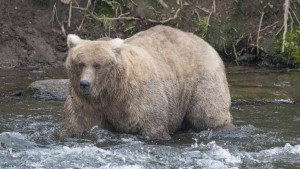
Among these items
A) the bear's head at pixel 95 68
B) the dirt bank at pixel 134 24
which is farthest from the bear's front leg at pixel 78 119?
the dirt bank at pixel 134 24

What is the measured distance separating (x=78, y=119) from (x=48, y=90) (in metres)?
3.36

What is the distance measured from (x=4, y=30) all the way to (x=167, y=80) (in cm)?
675

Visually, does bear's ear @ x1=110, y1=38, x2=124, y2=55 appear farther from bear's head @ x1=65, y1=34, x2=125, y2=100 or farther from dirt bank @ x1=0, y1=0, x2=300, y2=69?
dirt bank @ x1=0, y1=0, x2=300, y2=69

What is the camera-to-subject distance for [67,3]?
1584 cm

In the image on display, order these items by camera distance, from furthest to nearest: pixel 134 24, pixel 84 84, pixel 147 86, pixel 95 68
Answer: pixel 134 24 < pixel 147 86 < pixel 95 68 < pixel 84 84

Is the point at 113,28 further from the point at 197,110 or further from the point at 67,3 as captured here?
the point at 197,110

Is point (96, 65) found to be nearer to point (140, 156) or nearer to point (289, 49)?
point (140, 156)

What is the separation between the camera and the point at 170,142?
928 cm

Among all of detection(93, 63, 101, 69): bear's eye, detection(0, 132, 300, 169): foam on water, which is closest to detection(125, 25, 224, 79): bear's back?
detection(93, 63, 101, 69): bear's eye

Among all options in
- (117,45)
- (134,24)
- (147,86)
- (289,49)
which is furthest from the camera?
(134,24)

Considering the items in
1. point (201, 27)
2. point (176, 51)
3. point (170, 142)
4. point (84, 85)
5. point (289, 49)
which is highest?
point (176, 51)

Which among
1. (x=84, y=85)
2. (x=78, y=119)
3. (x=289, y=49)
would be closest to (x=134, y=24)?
(x=289, y=49)

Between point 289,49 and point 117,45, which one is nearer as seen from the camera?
point 117,45

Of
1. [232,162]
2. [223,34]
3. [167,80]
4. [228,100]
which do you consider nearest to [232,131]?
[228,100]
